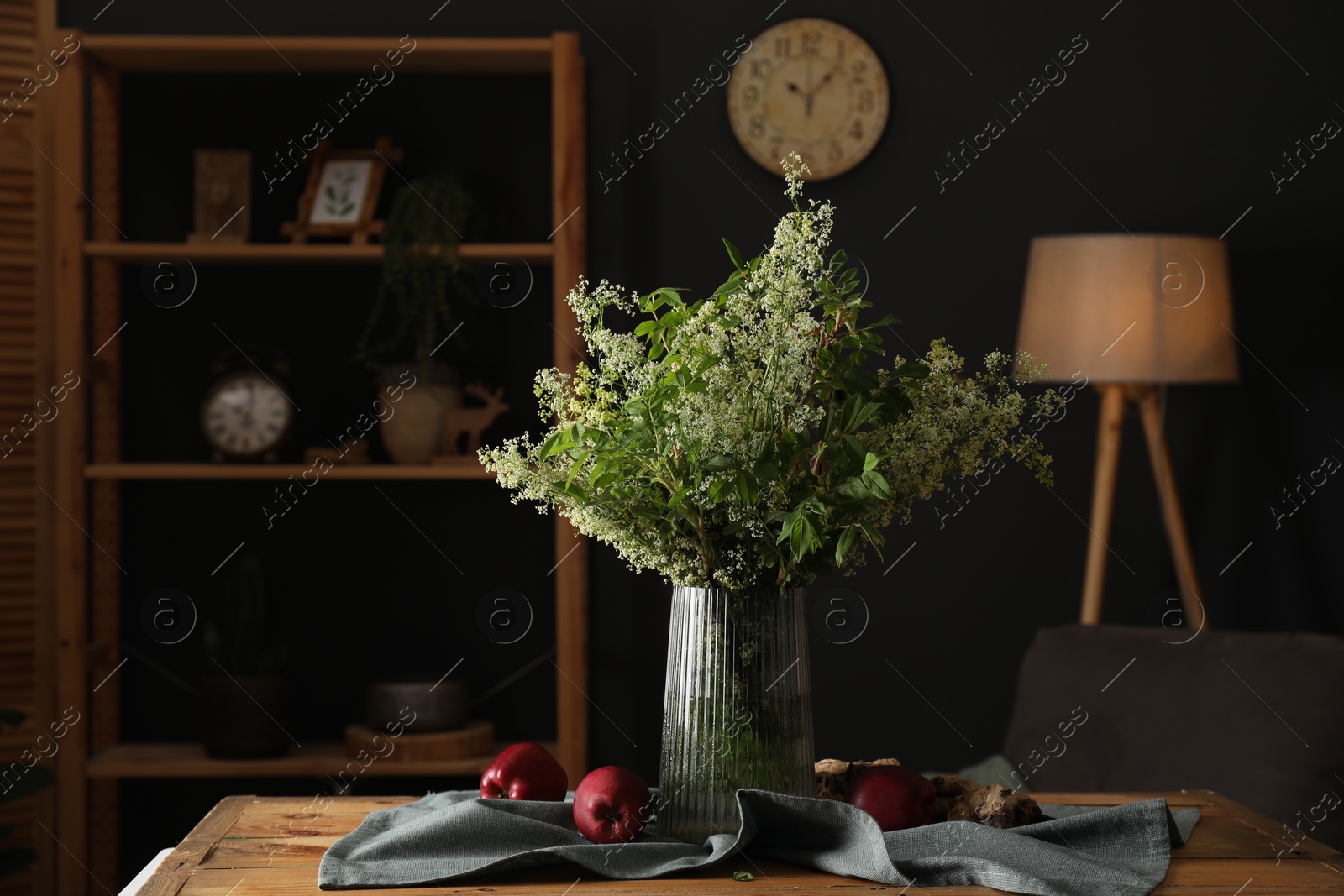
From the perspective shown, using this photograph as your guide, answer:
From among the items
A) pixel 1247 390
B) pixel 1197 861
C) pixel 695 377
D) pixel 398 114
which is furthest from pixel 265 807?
pixel 1247 390

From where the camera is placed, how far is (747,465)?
49.8 inches

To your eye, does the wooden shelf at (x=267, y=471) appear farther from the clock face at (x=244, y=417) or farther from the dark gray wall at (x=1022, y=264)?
the dark gray wall at (x=1022, y=264)

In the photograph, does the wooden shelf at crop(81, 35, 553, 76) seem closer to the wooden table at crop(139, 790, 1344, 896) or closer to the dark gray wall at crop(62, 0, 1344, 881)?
the dark gray wall at crop(62, 0, 1344, 881)

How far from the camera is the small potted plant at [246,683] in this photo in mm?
2770

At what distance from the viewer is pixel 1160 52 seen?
315 centimetres

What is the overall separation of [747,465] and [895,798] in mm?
410

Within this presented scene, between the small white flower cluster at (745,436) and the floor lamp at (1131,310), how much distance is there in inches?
55.8

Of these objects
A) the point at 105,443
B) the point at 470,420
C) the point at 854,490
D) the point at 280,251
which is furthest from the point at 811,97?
the point at 854,490

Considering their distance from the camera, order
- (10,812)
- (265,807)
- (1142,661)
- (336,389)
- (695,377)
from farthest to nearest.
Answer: (336,389)
(10,812)
(1142,661)
(265,807)
(695,377)

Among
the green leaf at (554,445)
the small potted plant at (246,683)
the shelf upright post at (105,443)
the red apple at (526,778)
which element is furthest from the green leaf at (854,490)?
the shelf upright post at (105,443)

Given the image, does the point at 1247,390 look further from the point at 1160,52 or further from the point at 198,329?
the point at 198,329

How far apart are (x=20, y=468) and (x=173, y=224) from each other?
26.2 inches

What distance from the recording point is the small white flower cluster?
4.16 feet

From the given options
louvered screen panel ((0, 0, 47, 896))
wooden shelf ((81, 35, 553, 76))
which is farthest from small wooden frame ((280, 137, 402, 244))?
louvered screen panel ((0, 0, 47, 896))
